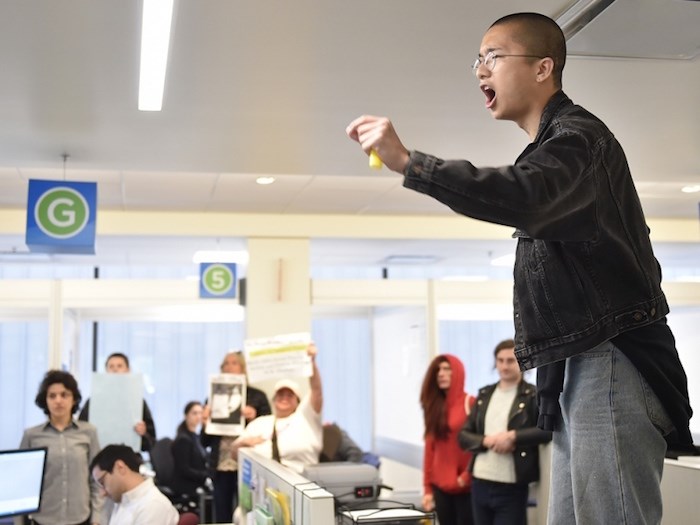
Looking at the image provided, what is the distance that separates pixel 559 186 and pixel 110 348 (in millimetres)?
11274

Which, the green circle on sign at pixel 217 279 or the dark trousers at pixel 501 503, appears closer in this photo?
the dark trousers at pixel 501 503

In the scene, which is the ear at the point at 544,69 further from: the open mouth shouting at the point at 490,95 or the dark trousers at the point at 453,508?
the dark trousers at the point at 453,508

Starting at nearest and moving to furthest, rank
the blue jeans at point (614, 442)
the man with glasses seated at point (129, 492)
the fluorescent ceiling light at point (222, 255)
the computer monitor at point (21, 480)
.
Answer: the blue jeans at point (614, 442) < the man with glasses seated at point (129, 492) < the computer monitor at point (21, 480) < the fluorescent ceiling light at point (222, 255)

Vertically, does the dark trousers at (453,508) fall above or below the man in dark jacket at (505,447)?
below

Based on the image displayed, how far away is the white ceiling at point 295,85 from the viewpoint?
3627 mm

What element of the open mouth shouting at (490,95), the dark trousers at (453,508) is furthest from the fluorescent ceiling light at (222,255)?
the open mouth shouting at (490,95)

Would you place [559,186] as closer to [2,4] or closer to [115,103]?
[2,4]

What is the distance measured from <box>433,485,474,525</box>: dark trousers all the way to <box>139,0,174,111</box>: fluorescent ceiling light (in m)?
3.24

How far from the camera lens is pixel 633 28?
372cm

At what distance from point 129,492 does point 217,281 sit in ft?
16.9

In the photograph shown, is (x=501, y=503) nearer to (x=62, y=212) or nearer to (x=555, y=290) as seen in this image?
(x=62, y=212)

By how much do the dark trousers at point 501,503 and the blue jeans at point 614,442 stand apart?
408 centimetres

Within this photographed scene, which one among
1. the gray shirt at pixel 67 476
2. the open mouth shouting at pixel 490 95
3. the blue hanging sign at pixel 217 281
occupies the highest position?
the blue hanging sign at pixel 217 281

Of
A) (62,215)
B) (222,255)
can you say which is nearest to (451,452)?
(62,215)
